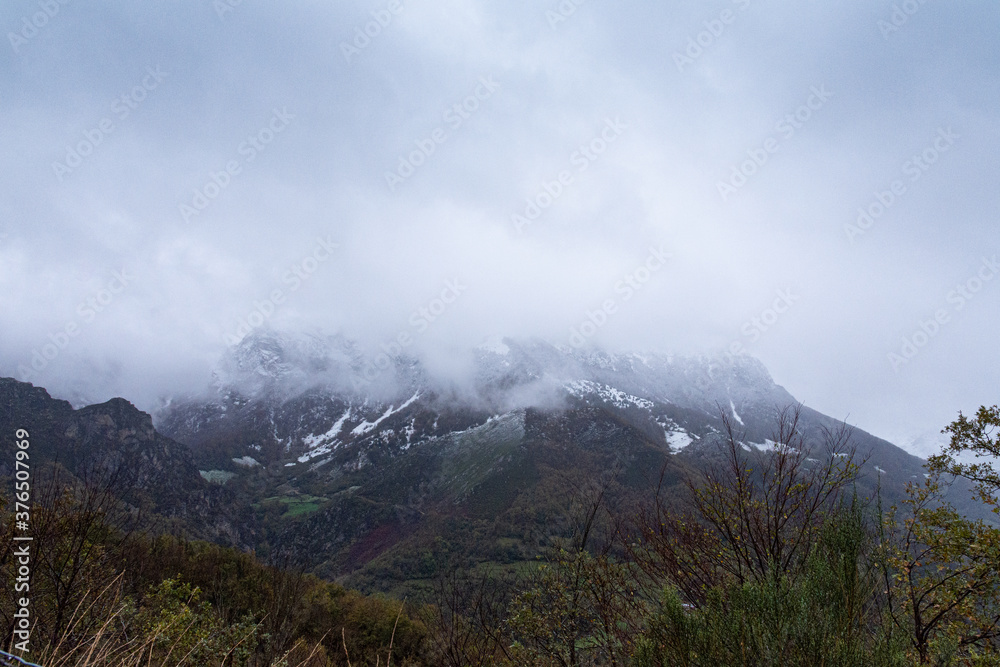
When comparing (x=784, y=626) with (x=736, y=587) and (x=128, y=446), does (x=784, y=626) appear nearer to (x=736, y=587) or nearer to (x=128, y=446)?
(x=736, y=587)

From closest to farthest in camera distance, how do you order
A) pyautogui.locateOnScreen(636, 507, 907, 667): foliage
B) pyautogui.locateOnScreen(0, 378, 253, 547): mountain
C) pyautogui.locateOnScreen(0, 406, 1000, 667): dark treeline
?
1. pyautogui.locateOnScreen(636, 507, 907, 667): foliage
2. pyautogui.locateOnScreen(0, 406, 1000, 667): dark treeline
3. pyautogui.locateOnScreen(0, 378, 253, 547): mountain

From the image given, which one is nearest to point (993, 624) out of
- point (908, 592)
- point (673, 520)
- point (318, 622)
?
point (908, 592)

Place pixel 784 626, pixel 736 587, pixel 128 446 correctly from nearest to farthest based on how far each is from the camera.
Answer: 1. pixel 784 626
2. pixel 736 587
3. pixel 128 446

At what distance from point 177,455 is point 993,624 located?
668 ft

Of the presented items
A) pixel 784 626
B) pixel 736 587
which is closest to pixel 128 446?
pixel 736 587

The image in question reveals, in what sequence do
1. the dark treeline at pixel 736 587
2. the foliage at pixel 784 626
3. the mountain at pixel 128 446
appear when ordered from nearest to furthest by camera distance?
the foliage at pixel 784 626 < the dark treeline at pixel 736 587 < the mountain at pixel 128 446

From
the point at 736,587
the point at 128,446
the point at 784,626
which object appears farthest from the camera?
the point at 128,446

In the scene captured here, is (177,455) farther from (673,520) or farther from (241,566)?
(673,520)

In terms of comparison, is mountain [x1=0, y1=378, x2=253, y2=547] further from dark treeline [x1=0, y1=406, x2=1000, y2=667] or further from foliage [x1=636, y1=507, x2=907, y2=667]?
foliage [x1=636, y1=507, x2=907, y2=667]

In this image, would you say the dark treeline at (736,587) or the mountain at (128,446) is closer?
the dark treeline at (736,587)

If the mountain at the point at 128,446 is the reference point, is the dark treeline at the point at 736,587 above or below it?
above

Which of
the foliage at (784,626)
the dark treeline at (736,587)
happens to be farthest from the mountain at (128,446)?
the foliage at (784,626)

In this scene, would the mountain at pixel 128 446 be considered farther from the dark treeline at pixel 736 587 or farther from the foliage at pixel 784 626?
the foliage at pixel 784 626

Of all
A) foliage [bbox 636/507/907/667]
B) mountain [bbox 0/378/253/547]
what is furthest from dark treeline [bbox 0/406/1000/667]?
mountain [bbox 0/378/253/547]
